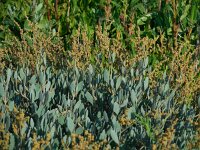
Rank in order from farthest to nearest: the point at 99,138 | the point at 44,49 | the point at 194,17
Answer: the point at 194,17
the point at 44,49
the point at 99,138

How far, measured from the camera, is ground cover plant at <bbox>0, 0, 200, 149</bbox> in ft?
9.73

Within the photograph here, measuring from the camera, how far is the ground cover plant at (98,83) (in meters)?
2.97

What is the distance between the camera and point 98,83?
358 centimetres

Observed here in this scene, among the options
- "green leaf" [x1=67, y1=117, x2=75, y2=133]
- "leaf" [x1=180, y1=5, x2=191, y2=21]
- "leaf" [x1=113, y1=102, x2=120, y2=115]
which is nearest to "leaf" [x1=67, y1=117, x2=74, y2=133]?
"green leaf" [x1=67, y1=117, x2=75, y2=133]

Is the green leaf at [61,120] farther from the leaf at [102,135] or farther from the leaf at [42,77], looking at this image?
the leaf at [42,77]

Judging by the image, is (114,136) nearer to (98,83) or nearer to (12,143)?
(12,143)

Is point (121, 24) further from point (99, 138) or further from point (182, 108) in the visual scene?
point (99, 138)

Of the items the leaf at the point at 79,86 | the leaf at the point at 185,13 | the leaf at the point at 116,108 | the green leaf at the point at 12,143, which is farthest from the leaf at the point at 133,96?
the leaf at the point at 185,13

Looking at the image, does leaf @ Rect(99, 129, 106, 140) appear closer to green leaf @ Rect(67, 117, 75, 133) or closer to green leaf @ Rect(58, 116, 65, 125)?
green leaf @ Rect(67, 117, 75, 133)

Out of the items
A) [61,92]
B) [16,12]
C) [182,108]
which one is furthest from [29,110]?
[16,12]

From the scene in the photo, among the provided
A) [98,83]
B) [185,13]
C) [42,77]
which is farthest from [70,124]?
[185,13]

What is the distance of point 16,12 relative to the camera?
15.7 feet

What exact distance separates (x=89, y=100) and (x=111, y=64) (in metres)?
0.52

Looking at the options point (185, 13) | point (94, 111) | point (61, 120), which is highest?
point (185, 13)
